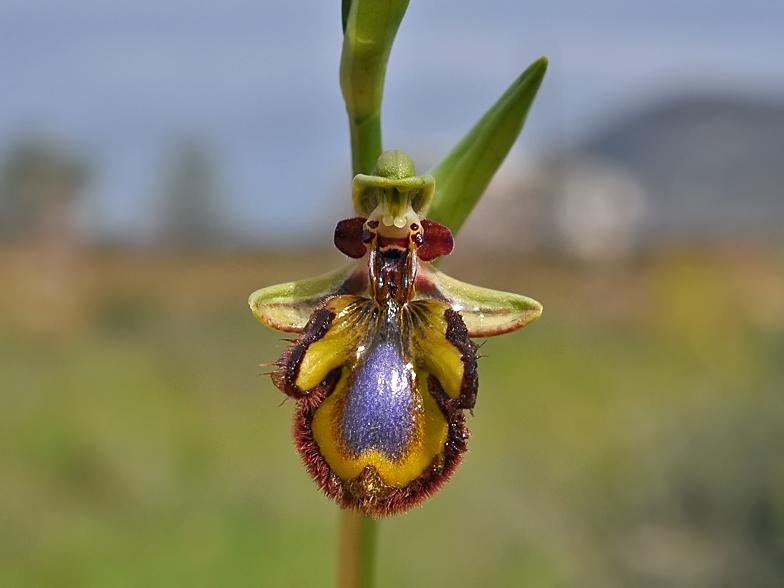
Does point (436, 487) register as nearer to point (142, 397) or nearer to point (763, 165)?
point (142, 397)

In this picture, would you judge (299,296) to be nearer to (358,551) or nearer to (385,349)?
(385,349)

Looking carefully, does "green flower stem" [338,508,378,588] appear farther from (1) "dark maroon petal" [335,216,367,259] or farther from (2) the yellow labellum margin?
(1) "dark maroon petal" [335,216,367,259]

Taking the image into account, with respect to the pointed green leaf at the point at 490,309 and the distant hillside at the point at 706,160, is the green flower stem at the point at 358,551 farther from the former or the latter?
the distant hillside at the point at 706,160

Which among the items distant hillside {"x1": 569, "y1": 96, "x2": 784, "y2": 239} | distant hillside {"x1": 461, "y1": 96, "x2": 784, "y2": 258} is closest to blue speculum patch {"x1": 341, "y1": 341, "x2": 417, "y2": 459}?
distant hillside {"x1": 461, "y1": 96, "x2": 784, "y2": 258}

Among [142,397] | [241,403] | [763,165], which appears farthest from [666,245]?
[763,165]

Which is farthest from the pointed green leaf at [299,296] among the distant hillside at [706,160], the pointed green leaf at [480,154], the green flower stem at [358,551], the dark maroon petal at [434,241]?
the distant hillside at [706,160]
